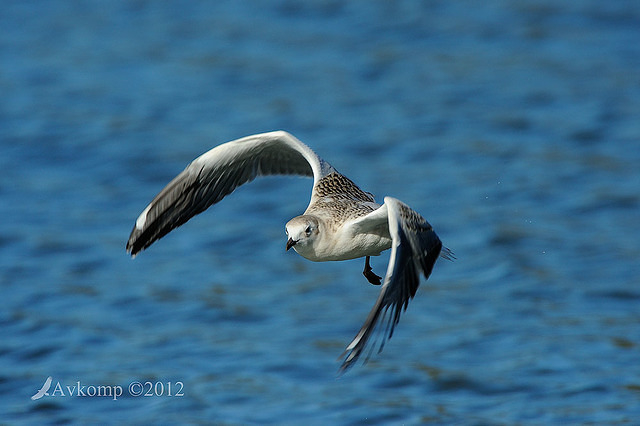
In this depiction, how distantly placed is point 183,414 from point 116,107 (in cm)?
821

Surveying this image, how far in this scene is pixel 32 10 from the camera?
20.8 meters

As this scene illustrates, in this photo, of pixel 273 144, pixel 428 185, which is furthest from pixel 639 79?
pixel 273 144

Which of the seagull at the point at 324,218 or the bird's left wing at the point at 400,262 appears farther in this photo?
the seagull at the point at 324,218

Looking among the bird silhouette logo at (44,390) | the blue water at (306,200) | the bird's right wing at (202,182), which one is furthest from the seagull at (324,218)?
the bird silhouette logo at (44,390)

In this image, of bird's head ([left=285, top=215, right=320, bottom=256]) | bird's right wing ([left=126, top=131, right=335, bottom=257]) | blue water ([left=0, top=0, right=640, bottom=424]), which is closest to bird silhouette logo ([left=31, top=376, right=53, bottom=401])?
blue water ([left=0, top=0, right=640, bottom=424])

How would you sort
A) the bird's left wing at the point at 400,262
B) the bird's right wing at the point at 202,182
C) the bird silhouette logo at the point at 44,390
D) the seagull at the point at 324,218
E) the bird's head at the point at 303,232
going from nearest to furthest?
the bird's left wing at the point at 400,262
the seagull at the point at 324,218
the bird's head at the point at 303,232
the bird's right wing at the point at 202,182
the bird silhouette logo at the point at 44,390

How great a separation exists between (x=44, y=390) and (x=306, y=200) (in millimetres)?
5061

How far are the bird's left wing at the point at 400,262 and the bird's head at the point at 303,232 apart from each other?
470 mm

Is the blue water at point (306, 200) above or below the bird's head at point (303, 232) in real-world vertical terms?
below

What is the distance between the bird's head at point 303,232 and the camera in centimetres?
761

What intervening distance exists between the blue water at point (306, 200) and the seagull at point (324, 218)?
111 inches

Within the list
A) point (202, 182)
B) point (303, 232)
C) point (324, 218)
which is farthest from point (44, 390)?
point (303, 232)

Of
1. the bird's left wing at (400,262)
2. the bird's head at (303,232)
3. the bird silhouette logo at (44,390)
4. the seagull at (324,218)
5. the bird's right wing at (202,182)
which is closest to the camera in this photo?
the bird's left wing at (400,262)

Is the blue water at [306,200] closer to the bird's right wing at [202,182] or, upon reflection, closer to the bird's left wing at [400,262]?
the bird's right wing at [202,182]
